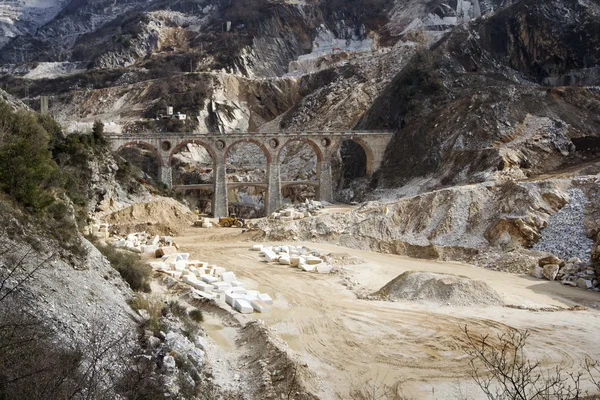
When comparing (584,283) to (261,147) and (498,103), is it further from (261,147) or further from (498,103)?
(261,147)

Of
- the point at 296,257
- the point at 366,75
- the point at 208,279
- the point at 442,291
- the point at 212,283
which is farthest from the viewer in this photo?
the point at 366,75

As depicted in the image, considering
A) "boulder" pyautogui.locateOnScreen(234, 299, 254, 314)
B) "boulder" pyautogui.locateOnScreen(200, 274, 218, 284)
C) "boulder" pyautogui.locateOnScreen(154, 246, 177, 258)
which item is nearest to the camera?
"boulder" pyautogui.locateOnScreen(234, 299, 254, 314)

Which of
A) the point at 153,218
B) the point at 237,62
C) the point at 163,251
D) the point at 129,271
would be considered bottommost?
the point at 163,251

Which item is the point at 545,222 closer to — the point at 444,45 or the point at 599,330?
the point at 599,330

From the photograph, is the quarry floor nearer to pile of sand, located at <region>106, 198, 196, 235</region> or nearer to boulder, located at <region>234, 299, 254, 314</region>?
boulder, located at <region>234, 299, 254, 314</region>

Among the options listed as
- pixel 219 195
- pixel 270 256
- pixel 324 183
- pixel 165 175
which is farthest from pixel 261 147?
pixel 270 256

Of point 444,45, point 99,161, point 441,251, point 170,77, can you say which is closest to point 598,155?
point 441,251

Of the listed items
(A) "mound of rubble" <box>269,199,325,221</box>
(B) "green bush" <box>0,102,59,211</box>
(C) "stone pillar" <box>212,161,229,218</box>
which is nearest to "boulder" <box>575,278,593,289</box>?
(A) "mound of rubble" <box>269,199,325,221</box>
